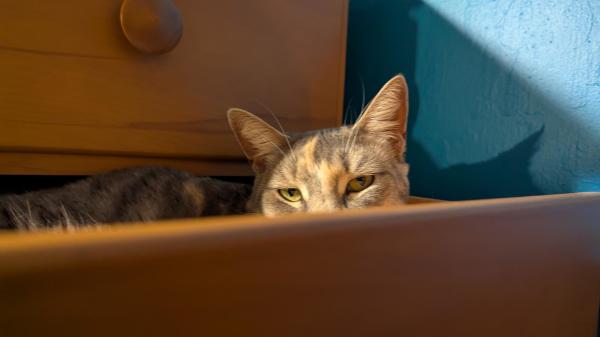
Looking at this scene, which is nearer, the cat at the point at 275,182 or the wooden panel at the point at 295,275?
the wooden panel at the point at 295,275

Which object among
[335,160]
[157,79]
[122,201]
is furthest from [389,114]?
[122,201]

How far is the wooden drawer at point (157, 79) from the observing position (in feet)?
2.62

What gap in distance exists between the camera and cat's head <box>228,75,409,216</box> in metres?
0.89

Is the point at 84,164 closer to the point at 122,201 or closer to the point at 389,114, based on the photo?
the point at 122,201

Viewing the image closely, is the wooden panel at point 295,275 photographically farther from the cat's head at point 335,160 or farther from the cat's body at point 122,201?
the cat's body at point 122,201

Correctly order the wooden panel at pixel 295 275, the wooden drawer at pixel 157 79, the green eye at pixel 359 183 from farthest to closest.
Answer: the green eye at pixel 359 183 → the wooden drawer at pixel 157 79 → the wooden panel at pixel 295 275

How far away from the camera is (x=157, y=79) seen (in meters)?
0.93

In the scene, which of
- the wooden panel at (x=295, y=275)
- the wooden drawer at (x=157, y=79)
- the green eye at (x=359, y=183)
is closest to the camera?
the wooden panel at (x=295, y=275)

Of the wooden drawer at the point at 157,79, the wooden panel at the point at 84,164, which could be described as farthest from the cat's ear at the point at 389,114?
the wooden panel at the point at 84,164

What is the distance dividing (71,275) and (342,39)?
107cm

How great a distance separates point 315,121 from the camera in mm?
1204

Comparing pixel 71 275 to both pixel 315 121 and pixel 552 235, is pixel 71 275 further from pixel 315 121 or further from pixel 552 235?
pixel 315 121

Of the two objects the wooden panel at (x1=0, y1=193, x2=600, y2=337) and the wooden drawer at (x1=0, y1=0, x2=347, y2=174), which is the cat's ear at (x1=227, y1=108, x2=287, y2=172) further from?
the wooden panel at (x1=0, y1=193, x2=600, y2=337)

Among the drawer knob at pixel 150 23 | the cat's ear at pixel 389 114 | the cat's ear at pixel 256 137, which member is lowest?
the cat's ear at pixel 256 137
